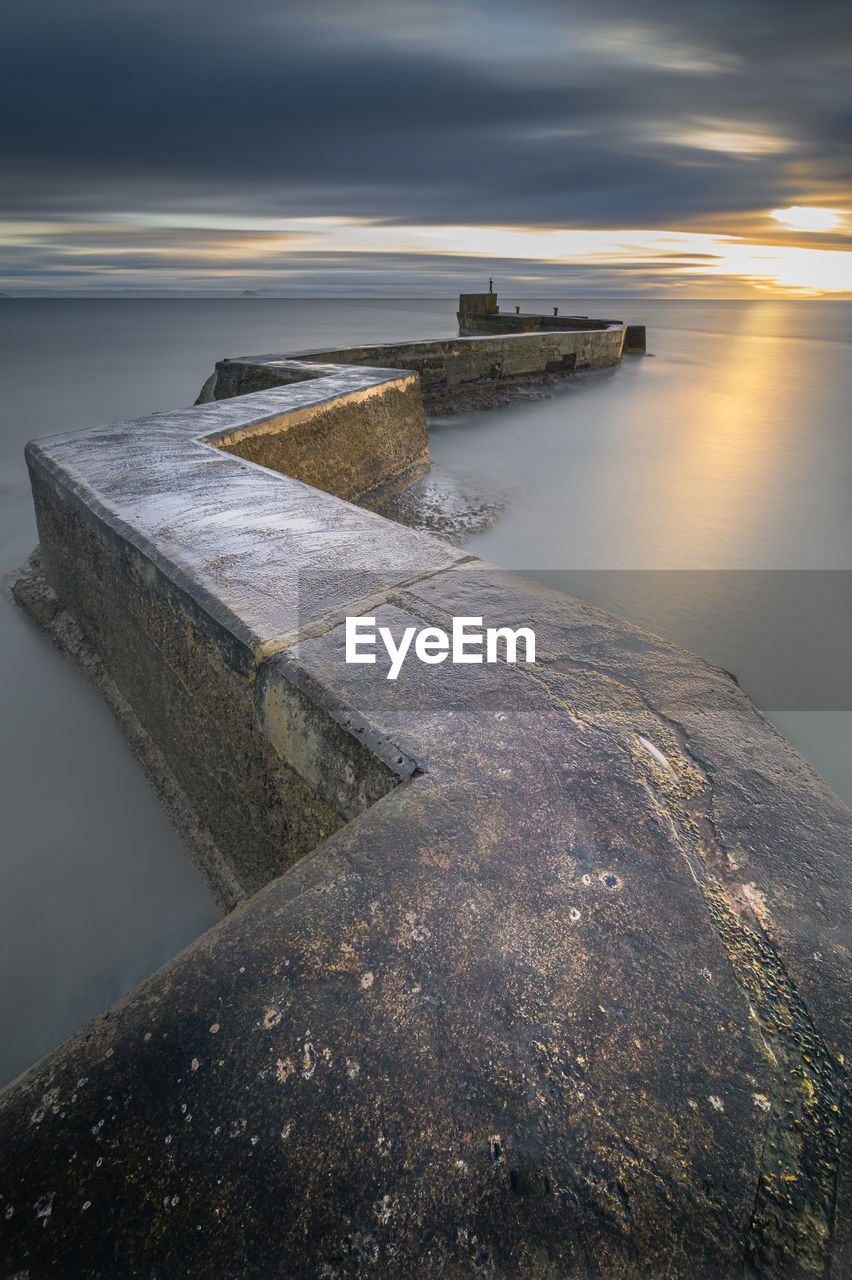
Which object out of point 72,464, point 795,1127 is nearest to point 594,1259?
point 795,1127

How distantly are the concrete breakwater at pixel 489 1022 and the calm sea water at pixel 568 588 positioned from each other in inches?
40.7

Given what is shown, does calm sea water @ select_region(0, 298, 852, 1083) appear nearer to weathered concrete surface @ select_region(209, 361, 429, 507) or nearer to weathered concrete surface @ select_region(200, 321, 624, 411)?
weathered concrete surface @ select_region(200, 321, 624, 411)

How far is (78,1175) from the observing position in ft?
2.29

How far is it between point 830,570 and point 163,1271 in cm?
504

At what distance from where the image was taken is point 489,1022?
812 millimetres

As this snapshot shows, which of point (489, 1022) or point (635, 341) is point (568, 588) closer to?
point (489, 1022)

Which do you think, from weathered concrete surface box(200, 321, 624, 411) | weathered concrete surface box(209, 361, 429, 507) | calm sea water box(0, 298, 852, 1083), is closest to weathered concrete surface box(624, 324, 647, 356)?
weathered concrete surface box(200, 321, 624, 411)

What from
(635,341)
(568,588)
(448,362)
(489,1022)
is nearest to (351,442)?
(568,588)

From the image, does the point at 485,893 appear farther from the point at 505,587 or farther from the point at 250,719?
the point at 505,587

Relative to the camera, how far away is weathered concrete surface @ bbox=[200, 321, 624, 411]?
642 cm

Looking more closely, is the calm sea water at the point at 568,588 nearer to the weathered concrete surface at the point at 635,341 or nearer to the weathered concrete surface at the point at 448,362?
the weathered concrete surface at the point at 448,362

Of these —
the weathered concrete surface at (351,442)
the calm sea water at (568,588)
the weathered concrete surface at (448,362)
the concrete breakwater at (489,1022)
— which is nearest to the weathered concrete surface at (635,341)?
the weathered concrete surface at (448,362)

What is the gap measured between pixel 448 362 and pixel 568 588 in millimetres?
6039

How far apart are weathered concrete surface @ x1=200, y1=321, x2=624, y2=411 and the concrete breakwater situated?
5.40 m
